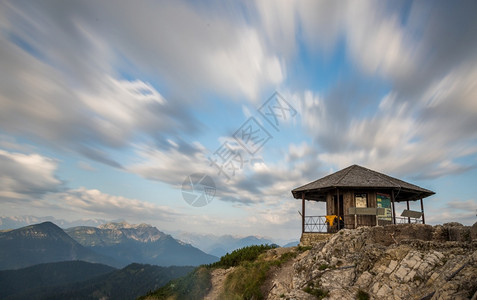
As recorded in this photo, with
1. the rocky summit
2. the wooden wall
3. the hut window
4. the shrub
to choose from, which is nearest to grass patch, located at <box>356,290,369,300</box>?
the rocky summit

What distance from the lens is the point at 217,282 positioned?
1731 cm

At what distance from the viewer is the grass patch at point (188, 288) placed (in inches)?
631

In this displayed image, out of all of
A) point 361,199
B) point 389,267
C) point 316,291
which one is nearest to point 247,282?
point 316,291

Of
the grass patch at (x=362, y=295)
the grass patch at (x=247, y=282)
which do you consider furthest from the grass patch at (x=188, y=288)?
the grass patch at (x=362, y=295)

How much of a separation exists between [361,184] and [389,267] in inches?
452

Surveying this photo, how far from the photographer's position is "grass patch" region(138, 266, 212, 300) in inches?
631

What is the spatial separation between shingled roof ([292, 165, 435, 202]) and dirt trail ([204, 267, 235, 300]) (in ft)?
32.5

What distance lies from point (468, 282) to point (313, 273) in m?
6.45

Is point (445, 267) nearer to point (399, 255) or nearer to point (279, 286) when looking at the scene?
point (399, 255)

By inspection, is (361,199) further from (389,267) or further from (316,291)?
(316,291)

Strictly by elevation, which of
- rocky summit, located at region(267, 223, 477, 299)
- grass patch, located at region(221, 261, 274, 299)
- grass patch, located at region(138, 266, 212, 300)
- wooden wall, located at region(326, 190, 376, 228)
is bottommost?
grass patch, located at region(138, 266, 212, 300)

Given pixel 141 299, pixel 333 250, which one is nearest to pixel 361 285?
pixel 333 250

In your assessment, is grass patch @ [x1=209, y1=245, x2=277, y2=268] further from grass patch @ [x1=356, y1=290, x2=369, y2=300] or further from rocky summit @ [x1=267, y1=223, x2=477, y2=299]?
grass patch @ [x1=356, y1=290, x2=369, y2=300]

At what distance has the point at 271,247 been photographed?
21781 mm
